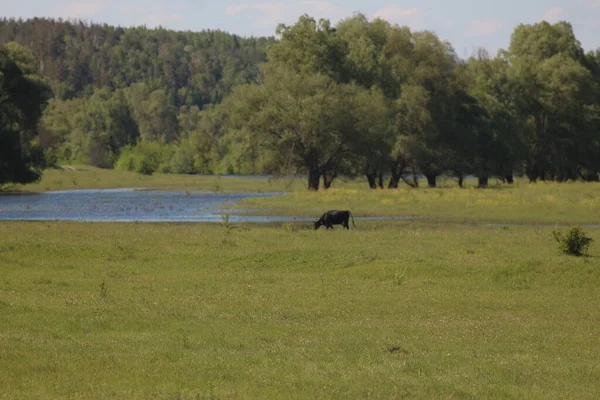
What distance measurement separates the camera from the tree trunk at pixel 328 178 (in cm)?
9075

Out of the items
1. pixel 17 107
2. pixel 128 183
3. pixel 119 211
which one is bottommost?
pixel 119 211

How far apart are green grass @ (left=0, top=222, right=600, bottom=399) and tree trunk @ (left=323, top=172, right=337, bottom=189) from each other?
5324 centimetres

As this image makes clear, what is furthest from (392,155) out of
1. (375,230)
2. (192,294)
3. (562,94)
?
(192,294)

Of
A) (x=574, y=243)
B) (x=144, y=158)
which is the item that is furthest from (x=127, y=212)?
(x=144, y=158)

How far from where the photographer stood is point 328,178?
94.2m

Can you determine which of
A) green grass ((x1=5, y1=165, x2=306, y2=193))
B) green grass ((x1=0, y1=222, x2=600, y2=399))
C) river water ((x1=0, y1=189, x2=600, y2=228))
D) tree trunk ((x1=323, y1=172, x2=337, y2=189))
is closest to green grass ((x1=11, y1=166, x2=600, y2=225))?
river water ((x1=0, y1=189, x2=600, y2=228))

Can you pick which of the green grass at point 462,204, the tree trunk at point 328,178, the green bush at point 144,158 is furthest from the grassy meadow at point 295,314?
the green bush at point 144,158

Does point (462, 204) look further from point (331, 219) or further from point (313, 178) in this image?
point (313, 178)

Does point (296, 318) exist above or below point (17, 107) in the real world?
below

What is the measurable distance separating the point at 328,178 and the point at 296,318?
246 ft

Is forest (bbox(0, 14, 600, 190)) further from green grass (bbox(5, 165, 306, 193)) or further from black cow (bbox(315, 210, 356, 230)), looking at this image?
black cow (bbox(315, 210, 356, 230))

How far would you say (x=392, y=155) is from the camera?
8688 centimetres

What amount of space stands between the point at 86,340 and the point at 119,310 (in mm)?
3223

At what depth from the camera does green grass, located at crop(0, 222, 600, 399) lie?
13102mm
